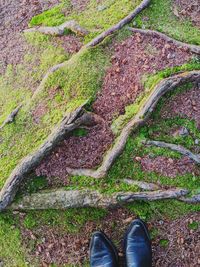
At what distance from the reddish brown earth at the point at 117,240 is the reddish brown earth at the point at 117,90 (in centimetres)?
83

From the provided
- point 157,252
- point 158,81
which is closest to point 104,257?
point 157,252

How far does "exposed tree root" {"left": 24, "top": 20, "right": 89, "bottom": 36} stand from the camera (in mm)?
5605

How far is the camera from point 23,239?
17.6 feet

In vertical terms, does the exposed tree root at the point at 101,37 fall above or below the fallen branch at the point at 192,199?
above

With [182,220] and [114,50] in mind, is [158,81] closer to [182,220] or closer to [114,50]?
[114,50]

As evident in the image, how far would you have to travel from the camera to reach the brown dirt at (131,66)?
531 centimetres

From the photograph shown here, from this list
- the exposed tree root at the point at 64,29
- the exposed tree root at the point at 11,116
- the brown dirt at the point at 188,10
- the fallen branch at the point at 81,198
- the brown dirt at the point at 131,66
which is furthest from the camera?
the brown dirt at the point at 188,10

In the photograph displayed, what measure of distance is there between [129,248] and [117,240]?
0.25m

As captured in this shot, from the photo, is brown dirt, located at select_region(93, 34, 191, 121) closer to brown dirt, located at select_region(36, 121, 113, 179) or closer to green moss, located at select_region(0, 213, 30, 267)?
brown dirt, located at select_region(36, 121, 113, 179)

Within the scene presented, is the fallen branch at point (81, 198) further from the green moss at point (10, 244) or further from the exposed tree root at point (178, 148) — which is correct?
the exposed tree root at point (178, 148)

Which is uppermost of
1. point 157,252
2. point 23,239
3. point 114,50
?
point 114,50

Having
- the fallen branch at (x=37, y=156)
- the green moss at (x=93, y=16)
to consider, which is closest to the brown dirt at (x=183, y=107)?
the fallen branch at (x=37, y=156)

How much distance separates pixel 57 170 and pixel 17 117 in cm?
99

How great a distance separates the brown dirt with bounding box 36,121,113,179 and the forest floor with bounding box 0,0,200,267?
0.01 m
